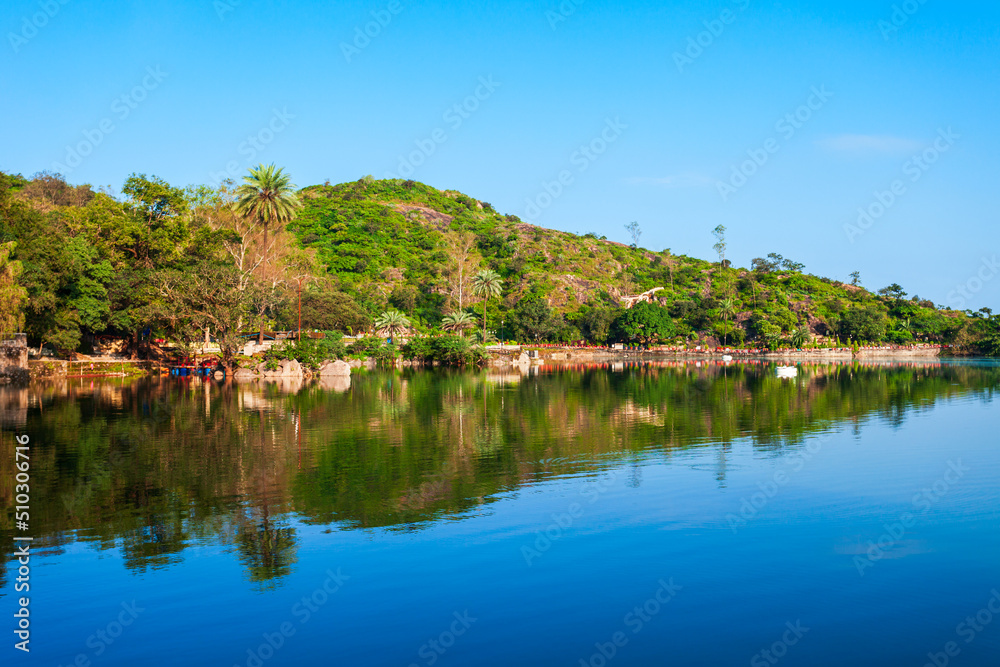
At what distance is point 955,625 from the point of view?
37.1ft

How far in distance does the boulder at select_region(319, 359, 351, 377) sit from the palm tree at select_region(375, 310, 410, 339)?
101ft

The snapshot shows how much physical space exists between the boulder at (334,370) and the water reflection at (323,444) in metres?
9.66

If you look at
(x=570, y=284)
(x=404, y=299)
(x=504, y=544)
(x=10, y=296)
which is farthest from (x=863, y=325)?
(x=504, y=544)

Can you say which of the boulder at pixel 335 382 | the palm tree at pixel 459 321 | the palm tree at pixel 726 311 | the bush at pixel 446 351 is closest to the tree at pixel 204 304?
the boulder at pixel 335 382

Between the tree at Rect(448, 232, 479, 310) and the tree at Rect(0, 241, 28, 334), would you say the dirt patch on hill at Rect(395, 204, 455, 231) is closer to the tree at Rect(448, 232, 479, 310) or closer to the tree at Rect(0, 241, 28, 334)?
the tree at Rect(448, 232, 479, 310)

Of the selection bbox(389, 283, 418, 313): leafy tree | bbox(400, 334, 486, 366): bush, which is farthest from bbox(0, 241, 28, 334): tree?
bbox(389, 283, 418, 313): leafy tree

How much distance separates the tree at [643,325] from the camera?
12100 cm

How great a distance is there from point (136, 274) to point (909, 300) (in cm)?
16182

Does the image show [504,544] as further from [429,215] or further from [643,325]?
[429,215]

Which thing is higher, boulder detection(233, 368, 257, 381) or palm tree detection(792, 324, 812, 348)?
palm tree detection(792, 324, 812, 348)

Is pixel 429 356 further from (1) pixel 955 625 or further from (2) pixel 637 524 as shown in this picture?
(1) pixel 955 625

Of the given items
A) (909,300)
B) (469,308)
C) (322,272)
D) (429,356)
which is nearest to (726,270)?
(909,300)

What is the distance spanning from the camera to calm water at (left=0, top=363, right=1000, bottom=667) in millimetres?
10719

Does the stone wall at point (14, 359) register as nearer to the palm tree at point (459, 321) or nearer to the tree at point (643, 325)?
the palm tree at point (459, 321)
